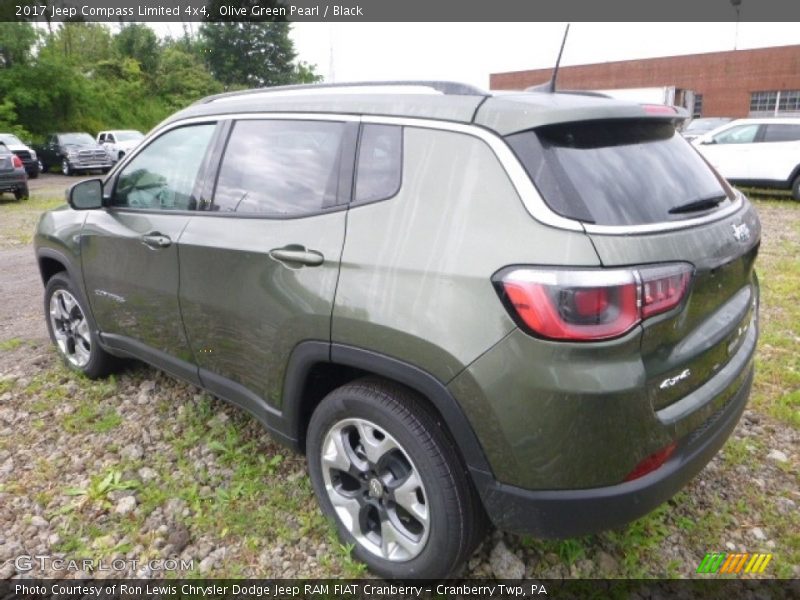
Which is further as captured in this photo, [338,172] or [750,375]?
[750,375]

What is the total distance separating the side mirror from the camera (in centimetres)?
335

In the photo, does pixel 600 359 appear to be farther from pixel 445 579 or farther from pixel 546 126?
pixel 445 579

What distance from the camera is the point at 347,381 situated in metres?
2.45

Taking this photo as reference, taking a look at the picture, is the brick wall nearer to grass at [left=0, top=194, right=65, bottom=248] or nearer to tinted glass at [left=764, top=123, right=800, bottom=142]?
tinted glass at [left=764, top=123, right=800, bottom=142]

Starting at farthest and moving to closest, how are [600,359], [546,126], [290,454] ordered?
Result: 1. [290,454]
2. [546,126]
3. [600,359]

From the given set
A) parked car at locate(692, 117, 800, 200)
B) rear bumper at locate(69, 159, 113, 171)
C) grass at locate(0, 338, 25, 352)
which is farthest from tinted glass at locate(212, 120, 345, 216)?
rear bumper at locate(69, 159, 113, 171)

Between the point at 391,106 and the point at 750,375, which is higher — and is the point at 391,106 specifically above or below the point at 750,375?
above

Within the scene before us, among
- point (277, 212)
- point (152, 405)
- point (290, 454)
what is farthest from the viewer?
point (152, 405)

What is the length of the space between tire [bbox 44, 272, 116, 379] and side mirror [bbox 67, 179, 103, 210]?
0.69 meters

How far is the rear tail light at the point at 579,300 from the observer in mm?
1723

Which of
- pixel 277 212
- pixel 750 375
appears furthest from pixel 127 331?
pixel 750 375

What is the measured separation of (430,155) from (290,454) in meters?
1.84

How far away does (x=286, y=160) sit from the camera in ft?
8.38

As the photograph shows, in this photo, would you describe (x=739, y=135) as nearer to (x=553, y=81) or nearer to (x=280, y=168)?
(x=553, y=81)
